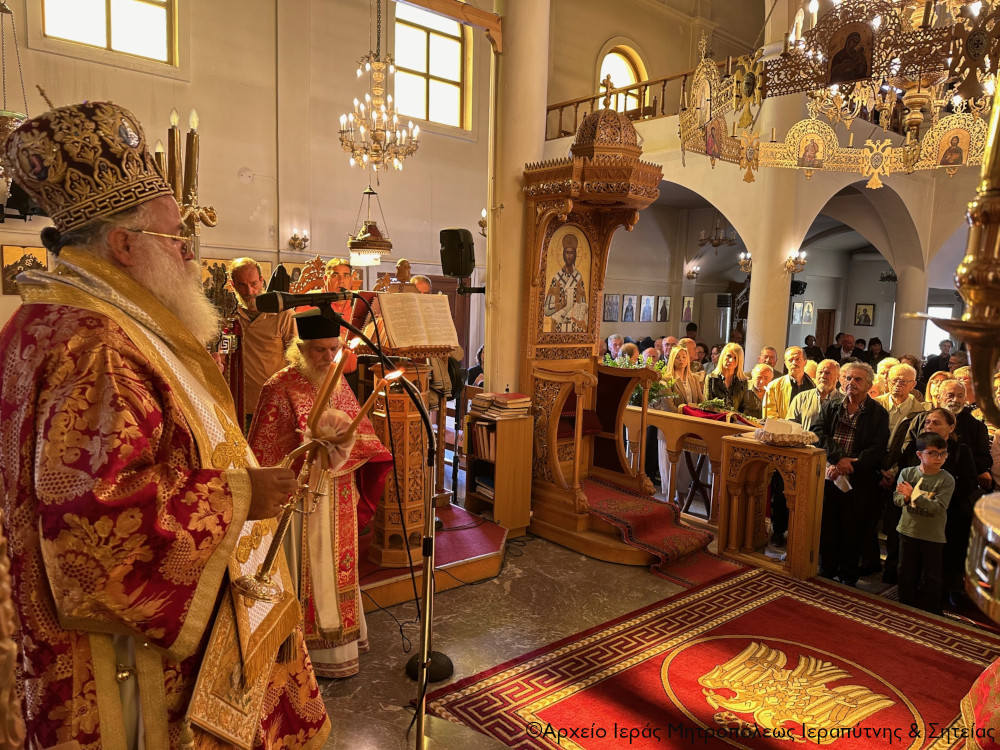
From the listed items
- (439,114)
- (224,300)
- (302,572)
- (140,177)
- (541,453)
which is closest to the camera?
(140,177)

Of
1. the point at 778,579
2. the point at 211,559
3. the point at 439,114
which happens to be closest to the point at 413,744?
the point at 211,559

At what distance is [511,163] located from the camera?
6031 millimetres

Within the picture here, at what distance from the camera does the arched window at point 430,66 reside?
12.1 metres

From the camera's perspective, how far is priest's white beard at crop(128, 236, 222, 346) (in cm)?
166

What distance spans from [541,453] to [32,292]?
461cm

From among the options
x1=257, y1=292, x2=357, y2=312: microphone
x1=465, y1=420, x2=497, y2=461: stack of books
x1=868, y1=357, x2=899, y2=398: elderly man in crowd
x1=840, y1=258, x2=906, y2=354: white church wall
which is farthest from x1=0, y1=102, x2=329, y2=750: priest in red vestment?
x1=840, y1=258, x2=906, y2=354: white church wall

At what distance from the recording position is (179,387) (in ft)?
5.36

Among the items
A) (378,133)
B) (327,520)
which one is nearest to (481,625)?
(327,520)

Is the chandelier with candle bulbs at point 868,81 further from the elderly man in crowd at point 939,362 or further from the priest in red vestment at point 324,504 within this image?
the elderly man in crowd at point 939,362

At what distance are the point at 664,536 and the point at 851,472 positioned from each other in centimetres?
144

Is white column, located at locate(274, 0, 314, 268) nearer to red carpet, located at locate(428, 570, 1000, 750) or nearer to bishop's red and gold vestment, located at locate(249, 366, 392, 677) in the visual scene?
bishop's red and gold vestment, located at locate(249, 366, 392, 677)

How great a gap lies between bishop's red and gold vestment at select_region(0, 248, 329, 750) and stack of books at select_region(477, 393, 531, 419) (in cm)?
390

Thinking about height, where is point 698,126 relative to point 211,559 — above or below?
above

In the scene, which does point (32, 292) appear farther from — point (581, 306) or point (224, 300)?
point (581, 306)
